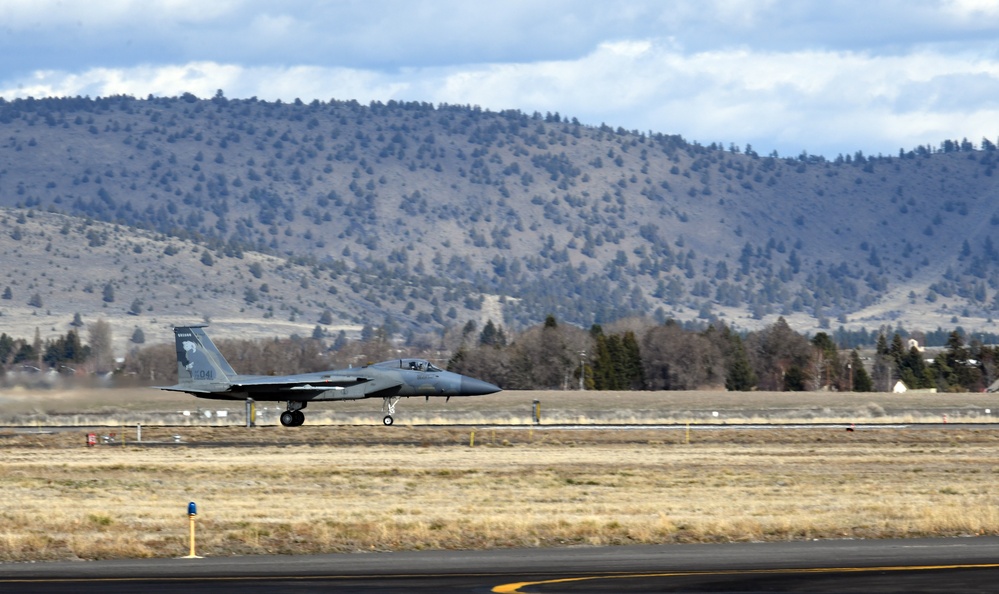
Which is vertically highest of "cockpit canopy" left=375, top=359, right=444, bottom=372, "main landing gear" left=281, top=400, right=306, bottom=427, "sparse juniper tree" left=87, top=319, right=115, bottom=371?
"sparse juniper tree" left=87, top=319, right=115, bottom=371

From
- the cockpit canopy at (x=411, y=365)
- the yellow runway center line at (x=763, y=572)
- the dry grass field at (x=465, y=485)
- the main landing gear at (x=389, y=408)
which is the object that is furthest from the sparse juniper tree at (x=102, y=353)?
the yellow runway center line at (x=763, y=572)

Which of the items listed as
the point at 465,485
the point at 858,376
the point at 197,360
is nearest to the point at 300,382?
the point at 197,360

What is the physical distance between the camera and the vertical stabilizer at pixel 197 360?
51.2 metres

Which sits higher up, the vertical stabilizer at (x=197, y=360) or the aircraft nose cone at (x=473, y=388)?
the vertical stabilizer at (x=197, y=360)

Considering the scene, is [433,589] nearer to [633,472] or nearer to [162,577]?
[162,577]

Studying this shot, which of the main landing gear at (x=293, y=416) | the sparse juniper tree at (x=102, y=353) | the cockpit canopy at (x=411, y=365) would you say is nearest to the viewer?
the main landing gear at (x=293, y=416)

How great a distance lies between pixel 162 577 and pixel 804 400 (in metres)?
61.2

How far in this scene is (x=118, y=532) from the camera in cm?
2381

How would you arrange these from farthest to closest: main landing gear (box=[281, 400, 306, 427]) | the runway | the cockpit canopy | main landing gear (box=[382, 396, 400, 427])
→ main landing gear (box=[382, 396, 400, 427]) → the cockpit canopy → main landing gear (box=[281, 400, 306, 427]) → the runway

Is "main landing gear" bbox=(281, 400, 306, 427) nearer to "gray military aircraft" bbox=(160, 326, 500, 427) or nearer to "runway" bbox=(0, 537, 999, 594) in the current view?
"gray military aircraft" bbox=(160, 326, 500, 427)

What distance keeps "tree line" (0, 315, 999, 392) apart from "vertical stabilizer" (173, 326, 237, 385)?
1205 inches

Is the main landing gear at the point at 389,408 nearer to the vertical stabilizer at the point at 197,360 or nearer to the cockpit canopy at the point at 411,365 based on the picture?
the cockpit canopy at the point at 411,365

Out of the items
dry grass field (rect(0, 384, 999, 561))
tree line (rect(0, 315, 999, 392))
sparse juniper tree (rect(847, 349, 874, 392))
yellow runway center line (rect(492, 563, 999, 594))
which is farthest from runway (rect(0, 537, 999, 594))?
sparse juniper tree (rect(847, 349, 874, 392))

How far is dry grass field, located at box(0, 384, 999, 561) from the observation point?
2311 centimetres
